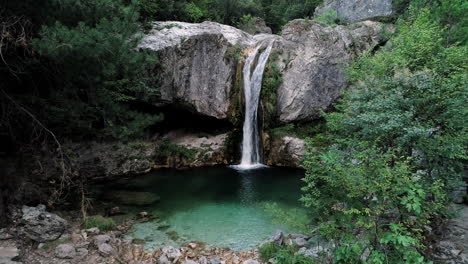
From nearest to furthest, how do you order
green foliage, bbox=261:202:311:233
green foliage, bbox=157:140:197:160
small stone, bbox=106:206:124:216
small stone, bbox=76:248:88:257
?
green foliage, bbox=261:202:311:233, small stone, bbox=76:248:88:257, small stone, bbox=106:206:124:216, green foliage, bbox=157:140:197:160

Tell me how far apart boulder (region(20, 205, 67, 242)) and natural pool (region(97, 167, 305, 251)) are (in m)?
1.65

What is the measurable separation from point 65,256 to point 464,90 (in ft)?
28.5

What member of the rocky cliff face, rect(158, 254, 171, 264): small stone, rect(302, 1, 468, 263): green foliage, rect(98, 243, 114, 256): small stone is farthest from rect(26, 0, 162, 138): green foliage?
rect(302, 1, 468, 263): green foliage

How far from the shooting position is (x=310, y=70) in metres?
13.8

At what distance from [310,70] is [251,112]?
137 inches

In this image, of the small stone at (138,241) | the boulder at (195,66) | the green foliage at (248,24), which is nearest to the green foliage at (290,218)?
the small stone at (138,241)

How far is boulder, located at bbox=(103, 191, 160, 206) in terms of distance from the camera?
30.7 ft

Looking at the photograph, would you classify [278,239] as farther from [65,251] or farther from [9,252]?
[9,252]

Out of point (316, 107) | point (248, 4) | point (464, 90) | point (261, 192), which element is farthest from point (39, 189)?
point (248, 4)

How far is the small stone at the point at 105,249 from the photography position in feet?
20.1

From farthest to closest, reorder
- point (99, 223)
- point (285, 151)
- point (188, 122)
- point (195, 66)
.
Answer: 1. point (188, 122)
2. point (285, 151)
3. point (195, 66)
4. point (99, 223)

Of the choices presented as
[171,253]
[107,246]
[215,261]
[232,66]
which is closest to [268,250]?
[215,261]

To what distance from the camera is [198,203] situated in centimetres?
973

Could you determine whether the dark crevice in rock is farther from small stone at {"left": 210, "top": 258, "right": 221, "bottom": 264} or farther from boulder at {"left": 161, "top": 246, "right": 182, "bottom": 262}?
small stone at {"left": 210, "top": 258, "right": 221, "bottom": 264}
